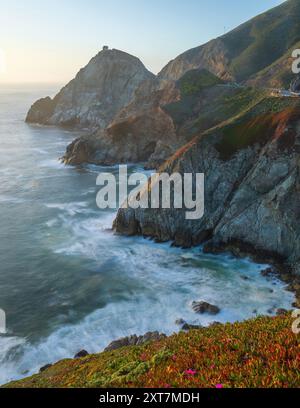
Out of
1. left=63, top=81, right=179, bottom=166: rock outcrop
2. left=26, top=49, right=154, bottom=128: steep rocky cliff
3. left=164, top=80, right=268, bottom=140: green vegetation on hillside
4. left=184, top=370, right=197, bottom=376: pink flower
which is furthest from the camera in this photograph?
left=26, top=49, right=154, bottom=128: steep rocky cliff

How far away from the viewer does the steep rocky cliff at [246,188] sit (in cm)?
3803

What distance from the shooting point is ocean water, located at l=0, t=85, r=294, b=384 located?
28531 mm

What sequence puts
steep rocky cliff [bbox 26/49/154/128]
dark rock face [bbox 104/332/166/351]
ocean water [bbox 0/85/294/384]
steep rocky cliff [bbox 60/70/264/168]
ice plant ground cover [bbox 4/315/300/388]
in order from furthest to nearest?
steep rocky cliff [bbox 26/49/154/128] < steep rocky cliff [bbox 60/70/264/168] < ocean water [bbox 0/85/294/384] < dark rock face [bbox 104/332/166/351] < ice plant ground cover [bbox 4/315/300/388]

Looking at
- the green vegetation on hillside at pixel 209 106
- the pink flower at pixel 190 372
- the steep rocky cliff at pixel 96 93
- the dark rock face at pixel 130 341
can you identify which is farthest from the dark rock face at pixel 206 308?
the steep rocky cliff at pixel 96 93

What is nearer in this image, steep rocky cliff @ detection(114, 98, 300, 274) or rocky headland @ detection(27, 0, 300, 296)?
steep rocky cliff @ detection(114, 98, 300, 274)

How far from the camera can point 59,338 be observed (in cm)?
2827

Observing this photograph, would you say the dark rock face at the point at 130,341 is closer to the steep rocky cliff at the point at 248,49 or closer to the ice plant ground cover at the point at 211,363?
the ice plant ground cover at the point at 211,363

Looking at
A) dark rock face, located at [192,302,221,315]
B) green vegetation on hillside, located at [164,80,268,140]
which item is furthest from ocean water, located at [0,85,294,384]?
green vegetation on hillside, located at [164,80,268,140]

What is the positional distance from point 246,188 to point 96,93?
13841 cm

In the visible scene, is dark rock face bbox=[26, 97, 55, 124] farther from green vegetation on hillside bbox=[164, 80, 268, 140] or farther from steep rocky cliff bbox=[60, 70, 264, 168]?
green vegetation on hillside bbox=[164, 80, 268, 140]

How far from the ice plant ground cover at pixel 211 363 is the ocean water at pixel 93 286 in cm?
1009

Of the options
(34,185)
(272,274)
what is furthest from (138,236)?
(34,185)

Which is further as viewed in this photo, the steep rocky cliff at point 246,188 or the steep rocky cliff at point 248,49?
the steep rocky cliff at point 248,49

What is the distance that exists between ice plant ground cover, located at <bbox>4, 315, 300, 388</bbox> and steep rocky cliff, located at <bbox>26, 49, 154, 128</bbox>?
148112 millimetres
